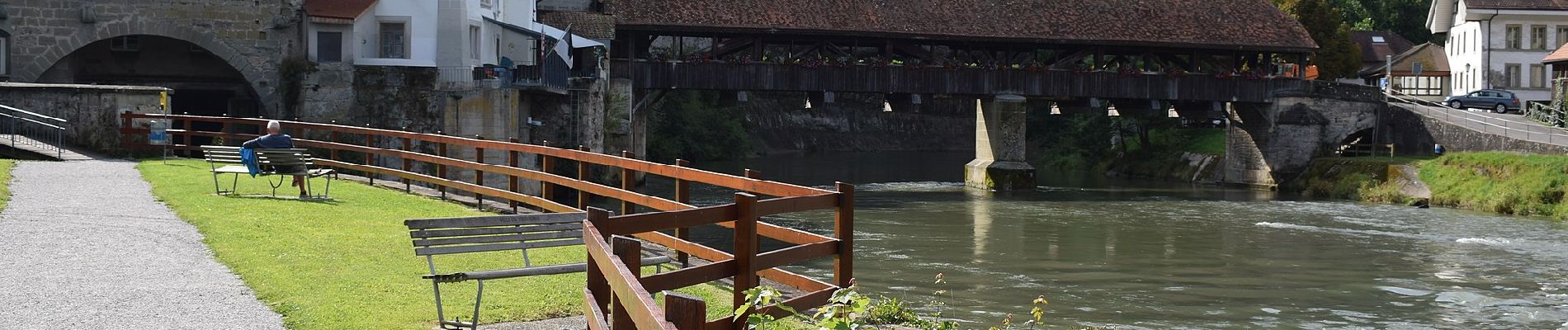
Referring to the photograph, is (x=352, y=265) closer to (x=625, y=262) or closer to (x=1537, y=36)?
(x=625, y=262)

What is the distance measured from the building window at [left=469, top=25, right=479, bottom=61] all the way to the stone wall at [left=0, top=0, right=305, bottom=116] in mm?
3530

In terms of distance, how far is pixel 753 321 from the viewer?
6641 mm

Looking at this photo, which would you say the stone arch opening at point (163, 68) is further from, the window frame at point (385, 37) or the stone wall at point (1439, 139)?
the stone wall at point (1439, 139)

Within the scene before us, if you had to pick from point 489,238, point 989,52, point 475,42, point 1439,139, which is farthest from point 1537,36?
point 489,238

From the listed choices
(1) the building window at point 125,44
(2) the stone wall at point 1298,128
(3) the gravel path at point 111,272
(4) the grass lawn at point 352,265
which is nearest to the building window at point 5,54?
(1) the building window at point 125,44

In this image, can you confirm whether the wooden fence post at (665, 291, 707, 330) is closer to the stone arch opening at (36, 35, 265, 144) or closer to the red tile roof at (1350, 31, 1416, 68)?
the stone arch opening at (36, 35, 265, 144)

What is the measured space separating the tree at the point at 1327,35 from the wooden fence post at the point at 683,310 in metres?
53.5

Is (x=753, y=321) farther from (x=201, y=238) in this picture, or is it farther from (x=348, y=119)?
(x=348, y=119)

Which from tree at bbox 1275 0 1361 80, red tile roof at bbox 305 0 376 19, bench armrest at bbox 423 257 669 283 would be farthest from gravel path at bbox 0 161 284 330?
tree at bbox 1275 0 1361 80

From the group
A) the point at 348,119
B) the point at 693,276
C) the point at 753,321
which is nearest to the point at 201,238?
the point at 693,276

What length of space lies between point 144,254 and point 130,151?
47.8ft

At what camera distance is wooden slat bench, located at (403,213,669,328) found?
360 inches

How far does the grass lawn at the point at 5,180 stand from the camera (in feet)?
50.5

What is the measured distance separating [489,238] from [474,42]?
87.1ft
